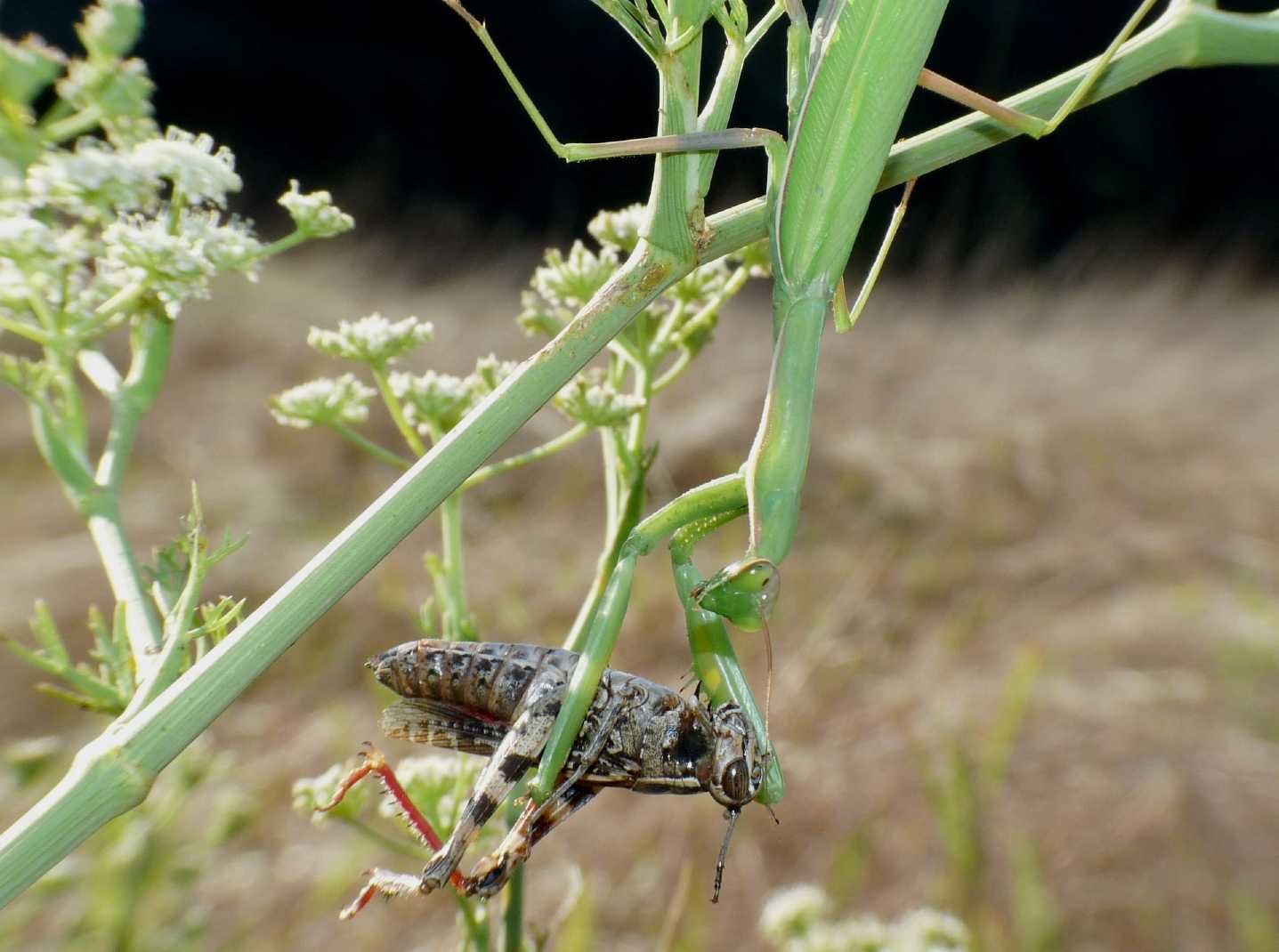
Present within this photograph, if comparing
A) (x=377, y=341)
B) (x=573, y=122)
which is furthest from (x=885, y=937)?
(x=573, y=122)

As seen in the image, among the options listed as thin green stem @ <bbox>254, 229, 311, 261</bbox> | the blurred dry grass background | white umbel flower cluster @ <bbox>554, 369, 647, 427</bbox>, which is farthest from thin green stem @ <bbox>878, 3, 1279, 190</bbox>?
the blurred dry grass background

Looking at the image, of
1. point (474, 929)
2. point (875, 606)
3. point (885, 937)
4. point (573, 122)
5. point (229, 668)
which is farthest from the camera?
point (573, 122)

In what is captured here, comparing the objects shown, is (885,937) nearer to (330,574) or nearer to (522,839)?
(522,839)

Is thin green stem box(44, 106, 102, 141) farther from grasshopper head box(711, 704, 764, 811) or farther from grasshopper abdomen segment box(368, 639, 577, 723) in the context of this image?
grasshopper head box(711, 704, 764, 811)

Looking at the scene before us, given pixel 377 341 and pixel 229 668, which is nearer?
pixel 229 668

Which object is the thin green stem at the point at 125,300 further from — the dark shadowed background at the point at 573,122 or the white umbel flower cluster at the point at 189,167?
the dark shadowed background at the point at 573,122

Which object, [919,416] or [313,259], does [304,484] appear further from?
[919,416]

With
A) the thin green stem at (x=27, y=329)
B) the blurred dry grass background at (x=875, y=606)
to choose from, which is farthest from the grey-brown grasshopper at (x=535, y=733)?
the blurred dry grass background at (x=875, y=606)
